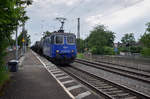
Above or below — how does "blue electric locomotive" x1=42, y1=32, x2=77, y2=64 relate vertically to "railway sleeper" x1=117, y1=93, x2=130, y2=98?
above

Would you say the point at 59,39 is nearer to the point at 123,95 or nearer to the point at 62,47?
the point at 62,47

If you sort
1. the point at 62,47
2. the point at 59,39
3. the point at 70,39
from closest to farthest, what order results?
the point at 62,47 → the point at 59,39 → the point at 70,39

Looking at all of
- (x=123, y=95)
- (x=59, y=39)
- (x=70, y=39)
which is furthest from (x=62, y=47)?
(x=123, y=95)

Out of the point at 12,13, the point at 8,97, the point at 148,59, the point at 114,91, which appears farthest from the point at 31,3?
the point at 148,59

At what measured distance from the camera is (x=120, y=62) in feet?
70.9

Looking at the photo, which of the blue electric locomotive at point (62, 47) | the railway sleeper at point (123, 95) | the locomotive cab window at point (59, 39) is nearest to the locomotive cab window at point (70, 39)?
the blue electric locomotive at point (62, 47)

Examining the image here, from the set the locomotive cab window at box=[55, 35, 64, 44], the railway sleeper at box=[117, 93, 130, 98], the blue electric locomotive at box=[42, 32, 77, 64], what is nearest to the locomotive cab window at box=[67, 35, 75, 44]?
the blue electric locomotive at box=[42, 32, 77, 64]

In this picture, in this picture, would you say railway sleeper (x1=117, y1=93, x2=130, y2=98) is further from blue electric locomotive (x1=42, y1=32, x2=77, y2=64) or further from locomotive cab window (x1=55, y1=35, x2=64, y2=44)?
locomotive cab window (x1=55, y1=35, x2=64, y2=44)

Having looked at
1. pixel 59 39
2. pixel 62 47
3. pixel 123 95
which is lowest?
pixel 123 95

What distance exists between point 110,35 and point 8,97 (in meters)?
93.6

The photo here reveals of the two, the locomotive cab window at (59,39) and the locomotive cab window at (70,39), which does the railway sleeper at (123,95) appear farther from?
the locomotive cab window at (70,39)

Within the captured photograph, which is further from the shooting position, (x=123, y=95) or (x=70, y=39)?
(x=70, y=39)

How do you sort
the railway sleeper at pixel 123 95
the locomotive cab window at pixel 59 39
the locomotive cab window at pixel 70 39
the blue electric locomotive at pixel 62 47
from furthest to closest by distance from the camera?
the locomotive cab window at pixel 70 39, the locomotive cab window at pixel 59 39, the blue electric locomotive at pixel 62 47, the railway sleeper at pixel 123 95

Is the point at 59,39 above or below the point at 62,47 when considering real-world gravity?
above
